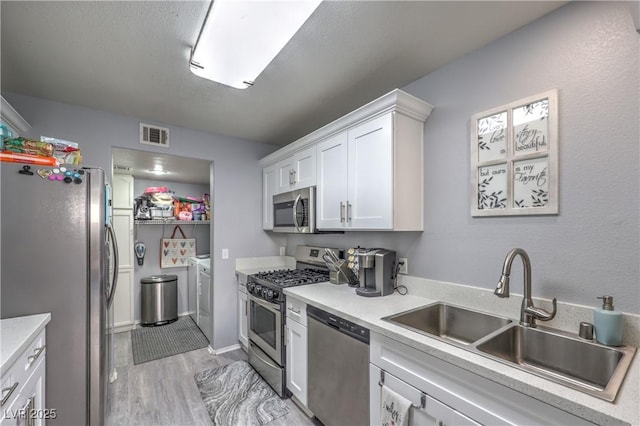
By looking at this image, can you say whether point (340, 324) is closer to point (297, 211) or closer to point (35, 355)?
point (297, 211)

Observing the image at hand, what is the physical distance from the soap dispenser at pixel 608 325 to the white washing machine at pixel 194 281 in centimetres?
351

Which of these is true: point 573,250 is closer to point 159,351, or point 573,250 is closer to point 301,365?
point 301,365

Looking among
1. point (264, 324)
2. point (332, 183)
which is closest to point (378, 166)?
point (332, 183)

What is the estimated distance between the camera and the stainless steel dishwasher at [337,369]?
5.01ft

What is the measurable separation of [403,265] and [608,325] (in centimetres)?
109

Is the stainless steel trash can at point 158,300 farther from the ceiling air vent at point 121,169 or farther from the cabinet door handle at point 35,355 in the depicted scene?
the cabinet door handle at point 35,355

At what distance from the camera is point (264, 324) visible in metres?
2.47

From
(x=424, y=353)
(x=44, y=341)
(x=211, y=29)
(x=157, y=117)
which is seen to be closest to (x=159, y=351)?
(x=44, y=341)

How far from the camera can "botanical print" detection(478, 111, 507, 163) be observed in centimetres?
154

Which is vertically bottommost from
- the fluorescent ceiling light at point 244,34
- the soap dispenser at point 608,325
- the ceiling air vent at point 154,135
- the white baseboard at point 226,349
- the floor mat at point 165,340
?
the floor mat at point 165,340

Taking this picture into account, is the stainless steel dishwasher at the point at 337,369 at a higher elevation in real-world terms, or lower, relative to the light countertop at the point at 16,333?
lower

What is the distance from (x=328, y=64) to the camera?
179 centimetres

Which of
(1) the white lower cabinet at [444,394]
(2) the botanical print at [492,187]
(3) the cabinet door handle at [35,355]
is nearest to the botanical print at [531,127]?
(2) the botanical print at [492,187]

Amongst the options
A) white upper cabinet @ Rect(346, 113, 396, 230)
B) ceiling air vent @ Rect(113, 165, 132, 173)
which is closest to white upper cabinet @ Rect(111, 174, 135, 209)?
ceiling air vent @ Rect(113, 165, 132, 173)
